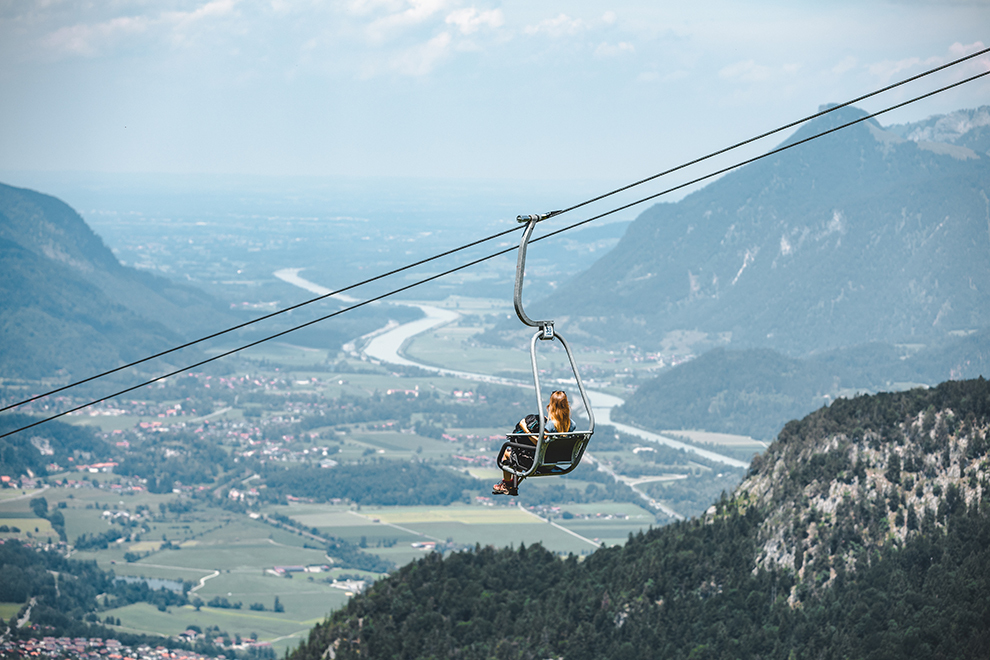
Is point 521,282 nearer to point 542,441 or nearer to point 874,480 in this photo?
point 542,441

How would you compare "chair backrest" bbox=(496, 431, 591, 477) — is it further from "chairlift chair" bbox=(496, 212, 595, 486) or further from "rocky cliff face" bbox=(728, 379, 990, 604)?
"rocky cliff face" bbox=(728, 379, 990, 604)

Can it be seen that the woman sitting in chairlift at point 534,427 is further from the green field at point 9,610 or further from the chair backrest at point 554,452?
the green field at point 9,610

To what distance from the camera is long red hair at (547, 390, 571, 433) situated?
952 inches

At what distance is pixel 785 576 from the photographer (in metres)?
87.2

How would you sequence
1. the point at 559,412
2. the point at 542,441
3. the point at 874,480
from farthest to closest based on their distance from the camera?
the point at 874,480 → the point at 559,412 → the point at 542,441

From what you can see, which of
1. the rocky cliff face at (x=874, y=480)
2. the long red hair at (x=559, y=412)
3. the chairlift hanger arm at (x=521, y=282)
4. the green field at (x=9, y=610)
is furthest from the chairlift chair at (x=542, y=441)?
the green field at (x=9, y=610)

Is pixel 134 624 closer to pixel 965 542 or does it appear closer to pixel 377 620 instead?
pixel 377 620

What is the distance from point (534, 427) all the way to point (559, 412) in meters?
1.10

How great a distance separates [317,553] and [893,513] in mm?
123432

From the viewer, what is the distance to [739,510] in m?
97.1

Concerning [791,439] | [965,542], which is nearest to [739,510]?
[791,439]

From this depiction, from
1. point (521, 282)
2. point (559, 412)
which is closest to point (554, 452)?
point (559, 412)

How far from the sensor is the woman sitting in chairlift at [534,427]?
2422 centimetres

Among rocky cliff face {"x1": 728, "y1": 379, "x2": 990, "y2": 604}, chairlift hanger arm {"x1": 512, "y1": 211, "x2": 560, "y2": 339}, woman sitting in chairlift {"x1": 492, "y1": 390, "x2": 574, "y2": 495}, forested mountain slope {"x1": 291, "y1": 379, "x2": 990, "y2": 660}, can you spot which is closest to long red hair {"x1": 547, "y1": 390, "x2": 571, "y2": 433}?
woman sitting in chairlift {"x1": 492, "y1": 390, "x2": 574, "y2": 495}
